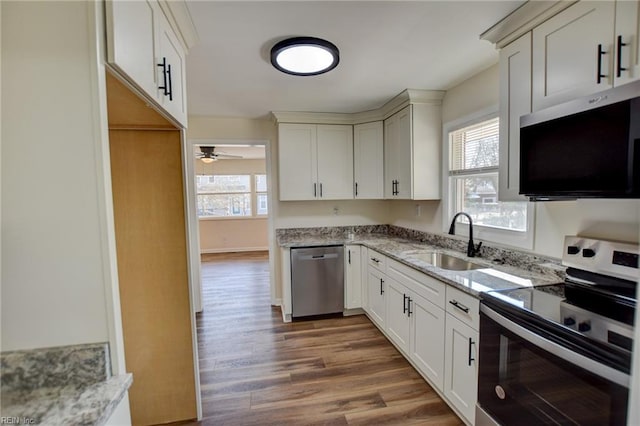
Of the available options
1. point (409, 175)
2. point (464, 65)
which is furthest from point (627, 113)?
point (409, 175)

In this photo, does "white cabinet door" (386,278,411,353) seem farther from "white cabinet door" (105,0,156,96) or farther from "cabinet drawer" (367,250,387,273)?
"white cabinet door" (105,0,156,96)

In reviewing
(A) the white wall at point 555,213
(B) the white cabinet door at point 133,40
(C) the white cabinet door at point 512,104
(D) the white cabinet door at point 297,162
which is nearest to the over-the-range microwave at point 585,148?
(C) the white cabinet door at point 512,104

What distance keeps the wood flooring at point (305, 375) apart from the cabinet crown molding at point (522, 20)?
2.39 meters

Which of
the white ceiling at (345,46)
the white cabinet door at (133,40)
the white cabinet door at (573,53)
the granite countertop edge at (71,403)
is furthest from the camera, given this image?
the white ceiling at (345,46)

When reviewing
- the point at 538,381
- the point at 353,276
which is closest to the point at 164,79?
the point at 538,381

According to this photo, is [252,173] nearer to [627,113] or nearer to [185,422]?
[185,422]

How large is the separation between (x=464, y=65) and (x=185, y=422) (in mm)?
3269

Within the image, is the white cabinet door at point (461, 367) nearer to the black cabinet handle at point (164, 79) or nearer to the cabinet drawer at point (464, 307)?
the cabinet drawer at point (464, 307)

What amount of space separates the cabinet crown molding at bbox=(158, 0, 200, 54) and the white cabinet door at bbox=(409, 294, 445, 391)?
2.30 metres

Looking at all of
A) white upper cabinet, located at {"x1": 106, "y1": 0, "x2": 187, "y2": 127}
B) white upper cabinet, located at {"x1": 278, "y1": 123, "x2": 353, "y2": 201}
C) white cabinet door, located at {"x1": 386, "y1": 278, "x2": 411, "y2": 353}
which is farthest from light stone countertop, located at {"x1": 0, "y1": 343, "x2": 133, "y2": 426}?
white upper cabinet, located at {"x1": 278, "y1": 123, "x2": 353, "y2": 201}

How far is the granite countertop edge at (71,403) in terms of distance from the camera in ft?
2.36

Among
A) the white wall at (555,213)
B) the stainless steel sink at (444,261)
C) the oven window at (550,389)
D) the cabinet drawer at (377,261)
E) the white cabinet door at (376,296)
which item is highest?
the white wall at (555,213)

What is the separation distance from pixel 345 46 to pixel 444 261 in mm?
1992

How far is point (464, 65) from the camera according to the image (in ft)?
7.27
